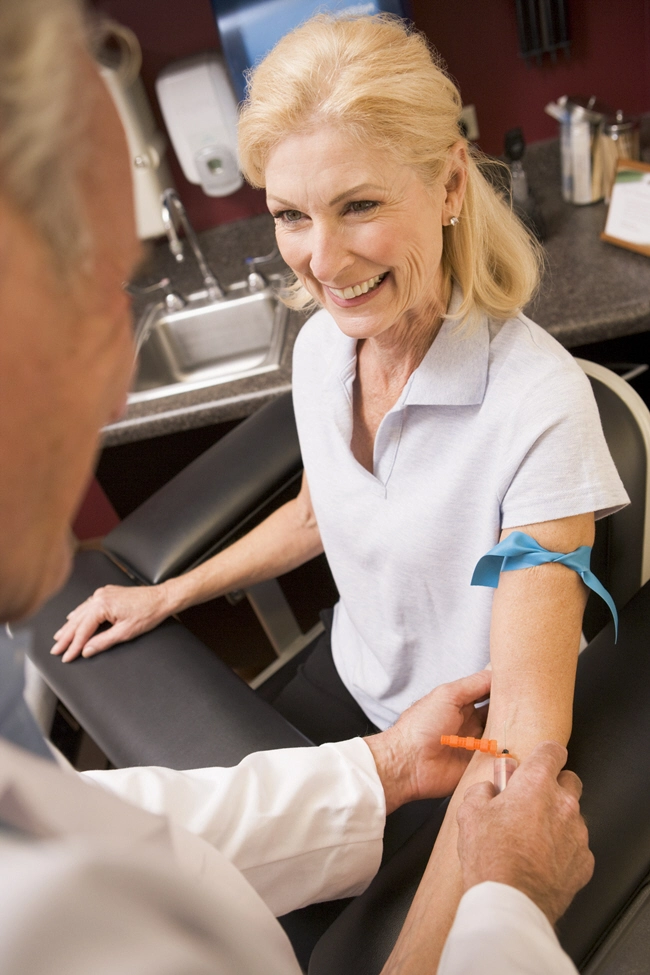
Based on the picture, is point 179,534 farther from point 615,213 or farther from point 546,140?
point 546,140

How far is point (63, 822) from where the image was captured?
408mm

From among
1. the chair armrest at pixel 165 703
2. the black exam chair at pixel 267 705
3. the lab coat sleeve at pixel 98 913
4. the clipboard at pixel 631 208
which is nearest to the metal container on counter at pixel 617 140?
the clipboard at pixel 631 208

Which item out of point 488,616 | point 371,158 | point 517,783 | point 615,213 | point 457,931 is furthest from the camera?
point 615,213

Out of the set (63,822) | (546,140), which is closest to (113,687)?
(63,822)

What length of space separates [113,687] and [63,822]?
707 millimetres

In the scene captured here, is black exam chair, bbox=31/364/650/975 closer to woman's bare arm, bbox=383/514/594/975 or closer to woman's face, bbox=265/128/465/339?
woman's bare arm, bbox=383/514/594/975

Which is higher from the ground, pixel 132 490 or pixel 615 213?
pixel 615 213

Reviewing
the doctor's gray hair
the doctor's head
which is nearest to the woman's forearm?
the doctor's head

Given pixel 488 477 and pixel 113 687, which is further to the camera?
pixel 113 687

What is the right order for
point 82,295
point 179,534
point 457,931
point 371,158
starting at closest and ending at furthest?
point 82,295 < point 457,931 < point 371,158 < point 179,534

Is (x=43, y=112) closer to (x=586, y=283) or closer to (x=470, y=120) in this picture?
(x=586, y=283)

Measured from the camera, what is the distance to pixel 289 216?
0.97 m

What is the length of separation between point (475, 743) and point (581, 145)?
1.59 m

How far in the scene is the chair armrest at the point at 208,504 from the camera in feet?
4.29
